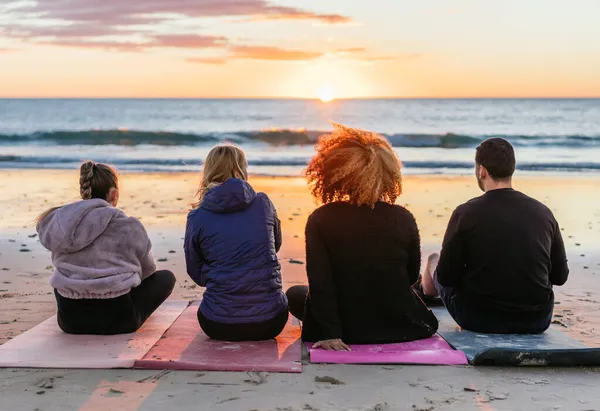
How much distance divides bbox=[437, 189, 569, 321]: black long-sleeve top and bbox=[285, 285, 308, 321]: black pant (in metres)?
0.84

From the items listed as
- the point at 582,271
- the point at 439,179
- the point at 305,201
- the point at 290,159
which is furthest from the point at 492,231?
the point at 290,159

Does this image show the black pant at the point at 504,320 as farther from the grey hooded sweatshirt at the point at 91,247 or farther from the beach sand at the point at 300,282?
the grey hooded sweatshirt at the point at 91,247

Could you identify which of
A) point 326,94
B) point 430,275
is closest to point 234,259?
point 430,275

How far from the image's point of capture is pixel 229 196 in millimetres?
4168

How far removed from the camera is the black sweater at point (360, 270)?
405 cm

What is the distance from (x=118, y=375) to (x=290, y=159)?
15.6m

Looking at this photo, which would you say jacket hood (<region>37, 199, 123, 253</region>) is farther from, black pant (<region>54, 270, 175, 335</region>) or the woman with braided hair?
black pant (<region>54, 270, 175, 335</region>)

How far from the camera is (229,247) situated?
4.18 metres

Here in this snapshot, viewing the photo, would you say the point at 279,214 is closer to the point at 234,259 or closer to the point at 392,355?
the point at 234,259

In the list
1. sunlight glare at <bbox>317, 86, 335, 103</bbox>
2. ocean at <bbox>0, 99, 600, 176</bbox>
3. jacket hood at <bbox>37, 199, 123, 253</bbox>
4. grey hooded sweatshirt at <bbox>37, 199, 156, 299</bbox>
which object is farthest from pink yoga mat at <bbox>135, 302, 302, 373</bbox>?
sunlight glare at <bbox>317, 86, 335, 103</bbox>

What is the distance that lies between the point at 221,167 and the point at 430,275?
1.57 m

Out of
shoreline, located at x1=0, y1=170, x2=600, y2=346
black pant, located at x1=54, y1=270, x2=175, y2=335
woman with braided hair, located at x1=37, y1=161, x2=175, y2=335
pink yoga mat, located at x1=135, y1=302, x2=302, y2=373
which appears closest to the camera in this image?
pink yoga mat, located at x1=135, y1=302, x2=302, y2=373

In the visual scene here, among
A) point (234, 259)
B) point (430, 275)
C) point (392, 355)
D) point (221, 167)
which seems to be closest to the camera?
point (392, 355)

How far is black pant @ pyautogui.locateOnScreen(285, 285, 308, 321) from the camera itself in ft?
14.8
